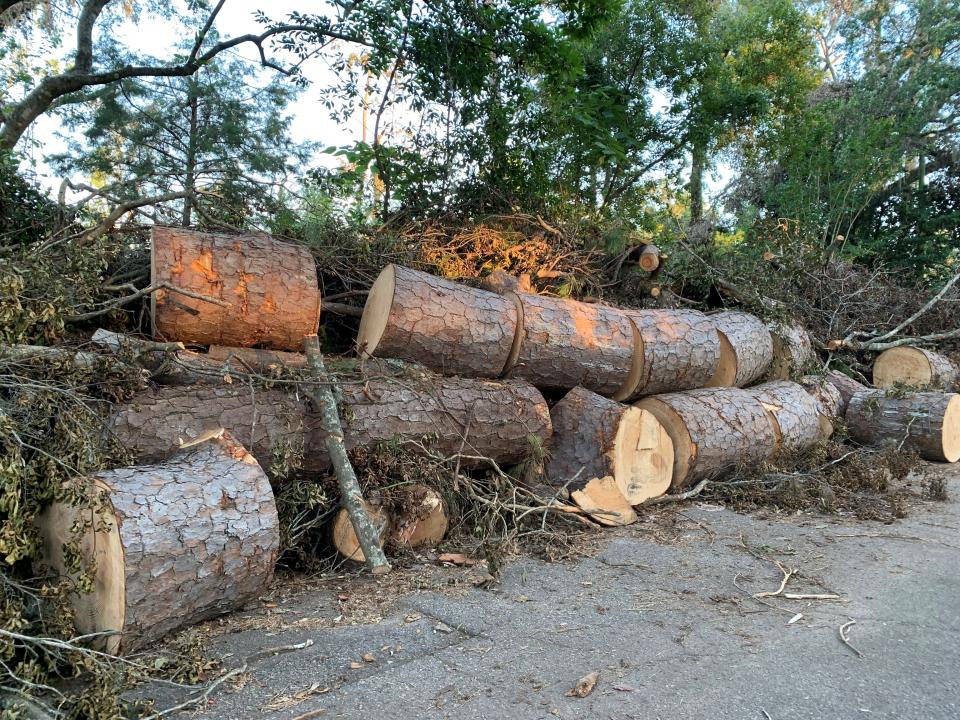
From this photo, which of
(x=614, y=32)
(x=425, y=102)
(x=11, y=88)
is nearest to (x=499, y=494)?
(x=425, y=102)

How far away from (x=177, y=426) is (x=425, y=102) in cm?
488

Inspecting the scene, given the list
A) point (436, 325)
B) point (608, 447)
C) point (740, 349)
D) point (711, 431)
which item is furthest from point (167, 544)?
point (740, 349)

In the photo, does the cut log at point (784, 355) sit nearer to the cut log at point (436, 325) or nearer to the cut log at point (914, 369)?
the cut log at point (914, 369)

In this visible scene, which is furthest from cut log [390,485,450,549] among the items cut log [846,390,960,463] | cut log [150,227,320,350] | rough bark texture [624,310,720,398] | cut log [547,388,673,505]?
cut log [846,390,960,463]

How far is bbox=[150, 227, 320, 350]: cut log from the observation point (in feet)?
13.5

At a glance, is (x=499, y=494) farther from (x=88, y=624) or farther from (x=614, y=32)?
(x=614, y=32)

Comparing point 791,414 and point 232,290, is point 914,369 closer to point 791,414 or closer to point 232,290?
point 791,414

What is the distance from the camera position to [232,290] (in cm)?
423

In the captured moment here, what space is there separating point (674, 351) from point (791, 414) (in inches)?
51.6

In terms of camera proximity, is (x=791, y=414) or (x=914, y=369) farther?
(x=914, y=369)

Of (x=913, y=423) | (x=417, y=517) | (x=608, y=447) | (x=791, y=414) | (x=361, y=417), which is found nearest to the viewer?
(x=417, y=517)

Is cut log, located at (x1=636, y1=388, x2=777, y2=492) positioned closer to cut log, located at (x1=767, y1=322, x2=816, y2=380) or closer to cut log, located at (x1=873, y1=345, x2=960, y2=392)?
cut log, located at (x1=767, y1=322, x2=816, y2=380)

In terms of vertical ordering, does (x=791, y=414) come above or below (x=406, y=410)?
below

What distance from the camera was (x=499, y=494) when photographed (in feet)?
14.3
